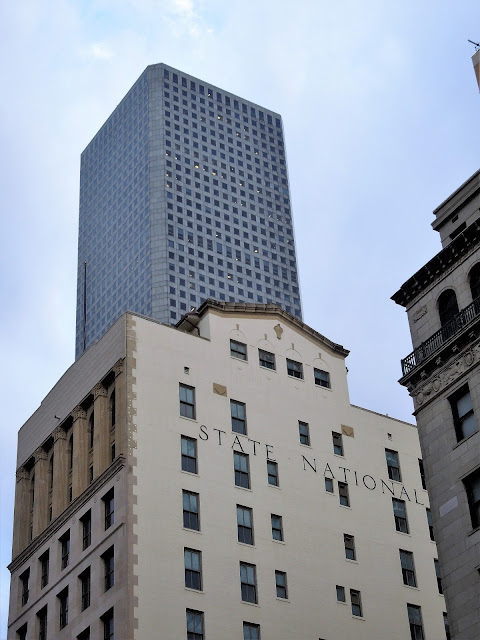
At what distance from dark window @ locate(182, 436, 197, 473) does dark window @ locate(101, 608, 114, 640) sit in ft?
35.1

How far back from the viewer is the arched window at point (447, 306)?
201 ft

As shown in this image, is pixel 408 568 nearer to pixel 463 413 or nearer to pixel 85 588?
pixel 85 588

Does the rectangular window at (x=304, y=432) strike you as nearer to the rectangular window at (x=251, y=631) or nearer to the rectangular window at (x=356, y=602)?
the rectangular window at (x=356, y=602)

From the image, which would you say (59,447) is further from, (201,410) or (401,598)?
(401,598)

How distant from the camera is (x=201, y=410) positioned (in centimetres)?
8038

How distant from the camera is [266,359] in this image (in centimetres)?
8681

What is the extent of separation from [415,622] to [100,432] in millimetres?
25419

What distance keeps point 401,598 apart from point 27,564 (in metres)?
26.7

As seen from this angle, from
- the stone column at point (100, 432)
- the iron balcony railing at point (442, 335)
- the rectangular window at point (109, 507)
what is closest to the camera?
the iron balcony railing at point (442, 335)

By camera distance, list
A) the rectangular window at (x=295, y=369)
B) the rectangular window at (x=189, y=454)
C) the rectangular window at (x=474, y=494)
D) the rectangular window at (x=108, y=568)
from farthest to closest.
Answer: the rectangular window at (x=295, y=369), the rectangular window at (x=189, y=454), the rectangular window at (x=108, y=568), the rectangular window at (x=474, y=494)

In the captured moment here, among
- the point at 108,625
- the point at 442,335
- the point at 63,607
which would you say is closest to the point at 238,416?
the point at 63,607

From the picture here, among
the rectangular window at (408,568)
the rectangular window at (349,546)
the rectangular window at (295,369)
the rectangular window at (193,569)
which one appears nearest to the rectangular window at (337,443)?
the rectangular window at (295,369)

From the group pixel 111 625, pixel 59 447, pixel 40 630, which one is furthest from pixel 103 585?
pixel 59 447

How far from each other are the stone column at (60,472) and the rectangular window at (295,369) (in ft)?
56.8
